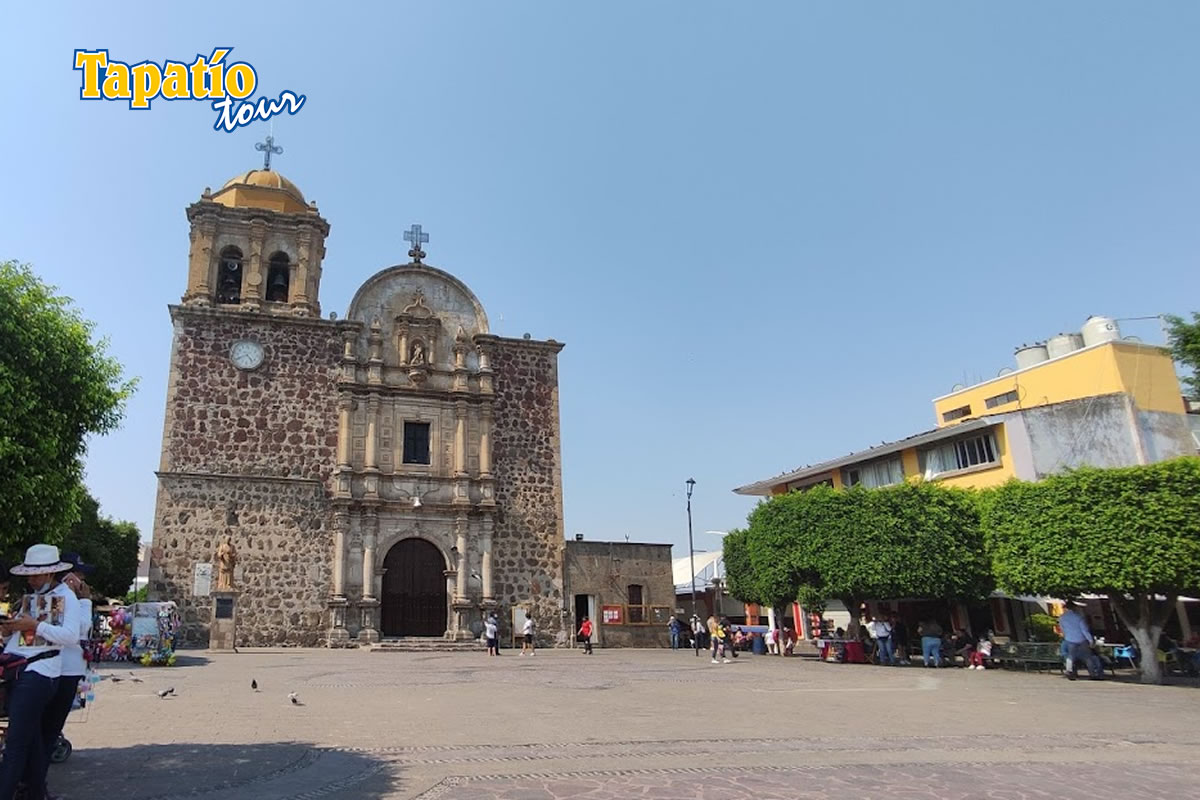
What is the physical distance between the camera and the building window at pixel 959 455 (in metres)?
27.6

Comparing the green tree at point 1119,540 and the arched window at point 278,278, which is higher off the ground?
the arched window at point 278,278

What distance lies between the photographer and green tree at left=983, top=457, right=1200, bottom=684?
55.5 ft

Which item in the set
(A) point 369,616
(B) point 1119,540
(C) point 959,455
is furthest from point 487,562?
(B) point 1119,540

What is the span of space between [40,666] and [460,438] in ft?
77.0

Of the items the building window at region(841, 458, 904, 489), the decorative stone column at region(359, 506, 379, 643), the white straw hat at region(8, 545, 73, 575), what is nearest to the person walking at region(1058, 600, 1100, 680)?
the building window at region(841, 458, 904, 489)

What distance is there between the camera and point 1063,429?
2733cm

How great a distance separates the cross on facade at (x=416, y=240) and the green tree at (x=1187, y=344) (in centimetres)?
2337

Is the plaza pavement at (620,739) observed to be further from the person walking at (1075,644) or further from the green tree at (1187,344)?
the green tree at (1187,344)

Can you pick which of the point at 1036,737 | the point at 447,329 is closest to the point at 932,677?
the point at 1036,737

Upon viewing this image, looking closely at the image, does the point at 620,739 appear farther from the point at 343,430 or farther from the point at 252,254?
the point at 252,254

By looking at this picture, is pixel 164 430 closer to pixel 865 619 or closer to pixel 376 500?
pixel 376 500


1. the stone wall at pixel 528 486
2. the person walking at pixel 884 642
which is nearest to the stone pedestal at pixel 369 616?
the stone wall at pixel 528 486

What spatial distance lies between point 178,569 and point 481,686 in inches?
575

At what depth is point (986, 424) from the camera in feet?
88.8
